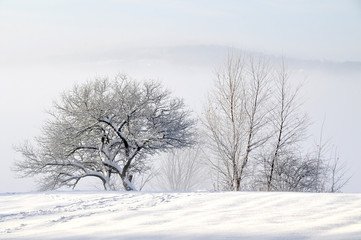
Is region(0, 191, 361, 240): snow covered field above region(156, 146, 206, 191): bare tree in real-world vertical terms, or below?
below

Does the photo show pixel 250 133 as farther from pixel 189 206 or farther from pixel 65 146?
pixel 65 146

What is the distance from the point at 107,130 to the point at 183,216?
13.8 metres

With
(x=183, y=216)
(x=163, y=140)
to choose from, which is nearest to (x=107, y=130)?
(x=163, y=140)

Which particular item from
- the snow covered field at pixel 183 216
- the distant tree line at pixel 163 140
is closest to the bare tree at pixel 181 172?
the distant tree line at pixel 163 140

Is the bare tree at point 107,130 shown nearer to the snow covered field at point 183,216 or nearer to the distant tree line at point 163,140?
the distant tree line at point 163,140

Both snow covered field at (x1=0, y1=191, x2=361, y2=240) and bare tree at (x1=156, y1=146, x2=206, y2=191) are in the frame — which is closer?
snow covered field at (x1=0, y1=191, x2=361, y2=240)

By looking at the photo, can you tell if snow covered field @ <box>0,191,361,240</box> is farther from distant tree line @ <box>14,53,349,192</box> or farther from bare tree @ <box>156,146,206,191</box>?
bare tree @ <box>156,146,206,191</box>

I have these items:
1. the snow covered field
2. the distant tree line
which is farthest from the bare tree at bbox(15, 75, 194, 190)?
the snow covered field

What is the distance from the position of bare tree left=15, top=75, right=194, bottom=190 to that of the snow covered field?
1005 cm

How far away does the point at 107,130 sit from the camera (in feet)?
61.4

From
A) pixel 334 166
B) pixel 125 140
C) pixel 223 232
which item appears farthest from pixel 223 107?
pixel 223 232

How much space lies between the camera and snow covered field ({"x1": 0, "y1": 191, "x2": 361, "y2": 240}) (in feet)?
14.4

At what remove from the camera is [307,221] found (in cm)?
495

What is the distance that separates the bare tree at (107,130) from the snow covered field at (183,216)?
10.0 m
